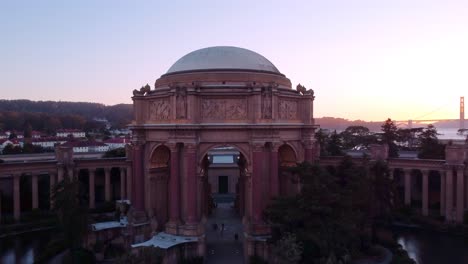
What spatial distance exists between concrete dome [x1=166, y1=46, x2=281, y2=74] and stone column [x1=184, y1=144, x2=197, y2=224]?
591 centimetres

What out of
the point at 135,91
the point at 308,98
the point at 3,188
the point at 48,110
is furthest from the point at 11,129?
the point at 308,98

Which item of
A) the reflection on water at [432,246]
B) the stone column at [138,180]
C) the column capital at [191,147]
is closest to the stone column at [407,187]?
the reflection on water at [432,246]

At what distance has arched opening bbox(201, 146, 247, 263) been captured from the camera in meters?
26.6

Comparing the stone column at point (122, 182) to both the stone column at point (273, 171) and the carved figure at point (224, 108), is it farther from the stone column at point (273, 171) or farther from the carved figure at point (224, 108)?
the stone column at point (273, 171)

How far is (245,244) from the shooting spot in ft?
81.3

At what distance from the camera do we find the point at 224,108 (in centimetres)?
2559

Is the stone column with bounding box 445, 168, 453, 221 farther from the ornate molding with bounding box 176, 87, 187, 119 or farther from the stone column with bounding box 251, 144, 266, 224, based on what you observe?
the ornate molding with bounding box 176, 87, 187, 119

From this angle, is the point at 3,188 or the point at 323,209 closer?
the point at 323,209

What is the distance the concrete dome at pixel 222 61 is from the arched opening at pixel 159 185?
6312 millimetres

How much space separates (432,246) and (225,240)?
15.3 m

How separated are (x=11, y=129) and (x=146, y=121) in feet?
376

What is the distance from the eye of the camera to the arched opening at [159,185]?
28.7m

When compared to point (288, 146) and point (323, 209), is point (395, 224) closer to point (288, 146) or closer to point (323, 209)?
point (288, 146)

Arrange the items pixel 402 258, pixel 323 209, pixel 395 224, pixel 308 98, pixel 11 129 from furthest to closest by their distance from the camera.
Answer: pixel 11 129 → pixel 395 224 → pixel 308 98 → pixel 402 258 → pixel 323 209
